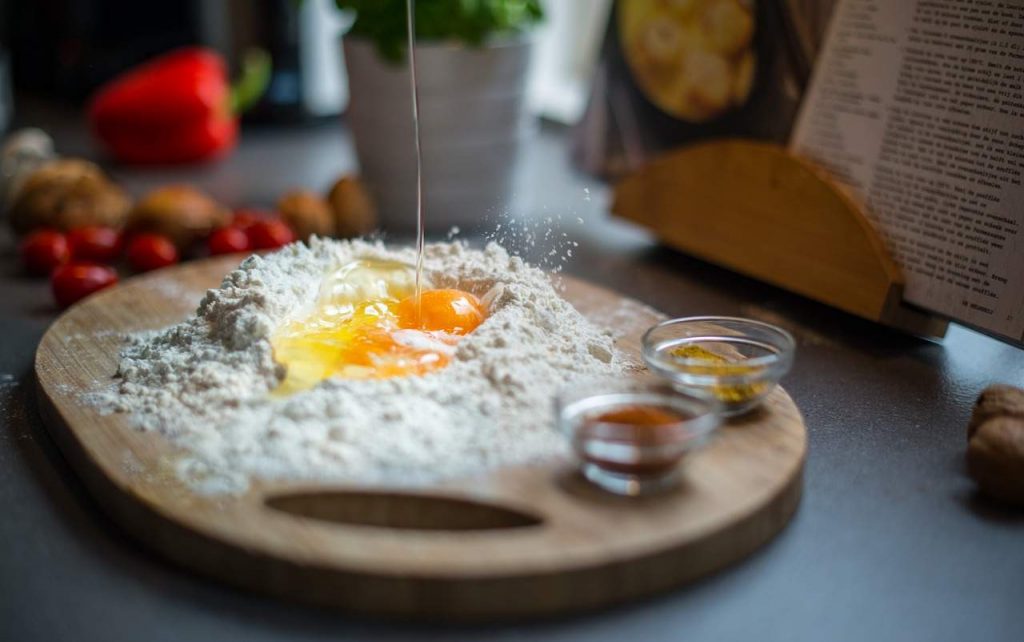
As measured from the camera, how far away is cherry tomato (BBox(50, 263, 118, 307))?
1697 millimetres

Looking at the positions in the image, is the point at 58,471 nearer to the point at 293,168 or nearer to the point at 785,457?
the point at 785,457

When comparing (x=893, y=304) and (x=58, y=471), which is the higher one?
(x=893, y=304)

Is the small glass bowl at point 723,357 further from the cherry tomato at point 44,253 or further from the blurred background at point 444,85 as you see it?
the cherry tomato at point 44,253

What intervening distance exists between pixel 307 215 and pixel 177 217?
230 mm

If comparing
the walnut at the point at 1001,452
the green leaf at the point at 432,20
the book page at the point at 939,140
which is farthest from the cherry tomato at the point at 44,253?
the walnut at the point at 1001,452

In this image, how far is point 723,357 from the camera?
1.27 metres

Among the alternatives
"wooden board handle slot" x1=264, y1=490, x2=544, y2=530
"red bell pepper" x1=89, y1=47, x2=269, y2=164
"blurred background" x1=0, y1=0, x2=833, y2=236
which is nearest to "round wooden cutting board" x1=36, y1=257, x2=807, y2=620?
"wooden board handle slot" x1=264, y1=490, x2=544, y2=530

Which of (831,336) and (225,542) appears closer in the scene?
(225,542)

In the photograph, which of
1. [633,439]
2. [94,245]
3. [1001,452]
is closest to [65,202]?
[94,245]

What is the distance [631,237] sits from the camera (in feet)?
6.70

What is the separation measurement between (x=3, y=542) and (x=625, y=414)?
24.4 inches

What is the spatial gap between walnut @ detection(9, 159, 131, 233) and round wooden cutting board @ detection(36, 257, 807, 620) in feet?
2.95

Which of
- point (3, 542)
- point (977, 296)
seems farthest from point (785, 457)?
point (3, 542)

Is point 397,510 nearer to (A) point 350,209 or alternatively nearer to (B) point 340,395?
(B) point 340,395
